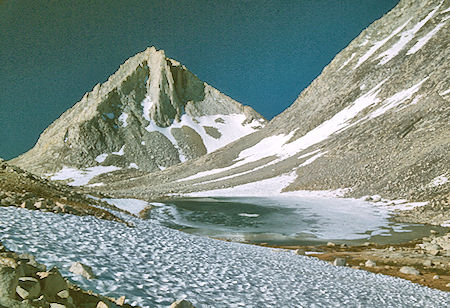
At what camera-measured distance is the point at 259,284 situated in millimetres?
9469

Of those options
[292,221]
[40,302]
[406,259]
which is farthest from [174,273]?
[292,221]

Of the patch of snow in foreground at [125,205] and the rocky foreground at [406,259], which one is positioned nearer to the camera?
the rocky foreground at [406,259]

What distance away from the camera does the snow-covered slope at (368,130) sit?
1954 inches

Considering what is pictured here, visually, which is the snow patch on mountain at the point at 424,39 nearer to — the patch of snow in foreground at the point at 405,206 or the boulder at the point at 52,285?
the patch of snow in foreground at the point at 405,206

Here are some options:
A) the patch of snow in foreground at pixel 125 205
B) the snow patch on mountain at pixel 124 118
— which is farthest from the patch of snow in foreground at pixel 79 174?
the patch of snow in foreground at pixel 125 205

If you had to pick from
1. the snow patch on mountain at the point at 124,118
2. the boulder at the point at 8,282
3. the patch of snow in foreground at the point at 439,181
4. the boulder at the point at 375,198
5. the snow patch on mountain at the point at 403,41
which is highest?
the snow patch on mountain at the point at 124,118

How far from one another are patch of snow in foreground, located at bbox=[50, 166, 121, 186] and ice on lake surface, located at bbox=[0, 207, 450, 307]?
15655 centimetres

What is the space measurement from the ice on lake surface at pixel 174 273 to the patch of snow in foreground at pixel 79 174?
156546 millimetres

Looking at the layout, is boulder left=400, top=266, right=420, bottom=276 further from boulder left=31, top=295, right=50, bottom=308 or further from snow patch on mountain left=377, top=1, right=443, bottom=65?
snow patch on mountain left=377, top=1, right=443, bottom=65

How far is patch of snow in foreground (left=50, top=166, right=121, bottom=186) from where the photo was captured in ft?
505

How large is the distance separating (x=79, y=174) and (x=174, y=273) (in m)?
172

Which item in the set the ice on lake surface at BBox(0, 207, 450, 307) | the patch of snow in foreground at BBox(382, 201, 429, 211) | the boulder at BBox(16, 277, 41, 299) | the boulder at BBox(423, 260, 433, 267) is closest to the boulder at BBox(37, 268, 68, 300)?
the boulder at BBox(16, 277, 41, 299)

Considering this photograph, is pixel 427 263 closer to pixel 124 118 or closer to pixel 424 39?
pixel 424 39

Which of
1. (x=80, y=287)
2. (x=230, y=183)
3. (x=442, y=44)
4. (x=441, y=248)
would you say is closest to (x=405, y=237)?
(x=441, y=248)
